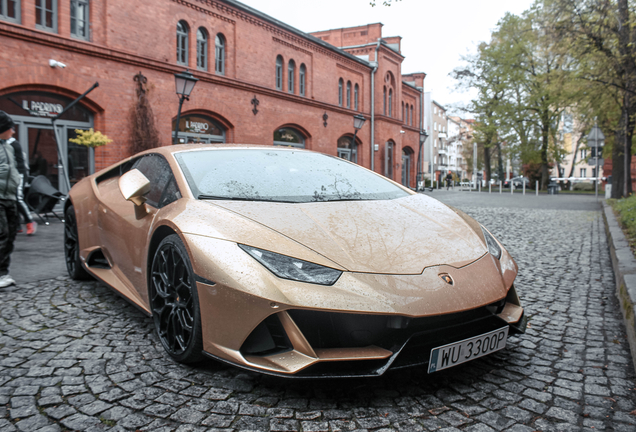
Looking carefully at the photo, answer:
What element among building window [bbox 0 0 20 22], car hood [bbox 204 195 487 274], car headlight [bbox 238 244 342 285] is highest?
building window [bbox 0 0 20 22]

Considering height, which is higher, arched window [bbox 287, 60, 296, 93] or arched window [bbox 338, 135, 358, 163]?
arched window [bbox 287, 60, 296, 93]

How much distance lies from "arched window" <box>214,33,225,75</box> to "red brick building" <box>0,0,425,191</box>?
39mm

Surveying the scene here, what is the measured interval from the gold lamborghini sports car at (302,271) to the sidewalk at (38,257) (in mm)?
2300

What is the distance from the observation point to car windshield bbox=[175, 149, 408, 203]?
2939 millimetres

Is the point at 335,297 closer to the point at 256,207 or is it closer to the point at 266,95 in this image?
the point at 256,207

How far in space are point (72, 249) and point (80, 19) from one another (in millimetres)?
11472

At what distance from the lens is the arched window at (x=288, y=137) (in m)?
21.8

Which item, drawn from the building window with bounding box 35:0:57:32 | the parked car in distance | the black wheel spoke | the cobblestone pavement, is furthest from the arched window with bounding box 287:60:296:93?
the parked car in distance

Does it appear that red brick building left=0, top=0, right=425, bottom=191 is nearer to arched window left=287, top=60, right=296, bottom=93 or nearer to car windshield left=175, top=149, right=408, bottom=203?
arched window left=287, top=60, right=296, bottom=93

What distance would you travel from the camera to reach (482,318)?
7.65ft

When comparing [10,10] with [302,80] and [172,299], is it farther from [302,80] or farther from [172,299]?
[302,80]

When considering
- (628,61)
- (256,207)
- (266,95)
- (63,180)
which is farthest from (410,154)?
(256,207)

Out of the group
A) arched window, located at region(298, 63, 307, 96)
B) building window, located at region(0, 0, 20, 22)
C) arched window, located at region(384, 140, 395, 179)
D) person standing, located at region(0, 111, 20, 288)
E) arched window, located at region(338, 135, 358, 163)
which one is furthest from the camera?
arched window, located at region(384, 140, 395, 179)

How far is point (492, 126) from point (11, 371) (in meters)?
35.4
